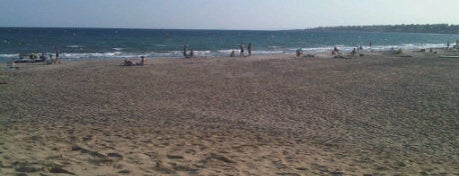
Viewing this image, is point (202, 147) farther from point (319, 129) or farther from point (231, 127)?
point (319, 129)

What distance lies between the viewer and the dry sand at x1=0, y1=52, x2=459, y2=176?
567 centimetres

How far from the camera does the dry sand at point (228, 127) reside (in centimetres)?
567

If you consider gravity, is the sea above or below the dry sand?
above

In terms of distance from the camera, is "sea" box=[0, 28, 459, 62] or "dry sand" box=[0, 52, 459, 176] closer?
"dry sand" box=[0, 52, 459, 176]

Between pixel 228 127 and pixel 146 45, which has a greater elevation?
pixel 146 45

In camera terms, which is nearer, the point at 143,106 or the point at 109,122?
the point at 109,122

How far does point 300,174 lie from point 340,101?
24.2 ft

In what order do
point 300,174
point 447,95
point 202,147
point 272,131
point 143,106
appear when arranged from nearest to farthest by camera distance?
point 300,174, point 202,147, point 272,131, point 143,106, point 447,95

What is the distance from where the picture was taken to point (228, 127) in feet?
28.8

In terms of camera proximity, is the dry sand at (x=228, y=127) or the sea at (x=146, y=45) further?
the sea at (x=146, y=45)

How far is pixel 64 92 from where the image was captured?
1366 centimetres

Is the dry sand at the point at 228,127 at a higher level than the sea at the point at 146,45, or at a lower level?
lower

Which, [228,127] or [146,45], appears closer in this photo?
[228,127]

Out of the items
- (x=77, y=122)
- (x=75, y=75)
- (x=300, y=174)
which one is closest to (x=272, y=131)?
(x=300, y=174)
